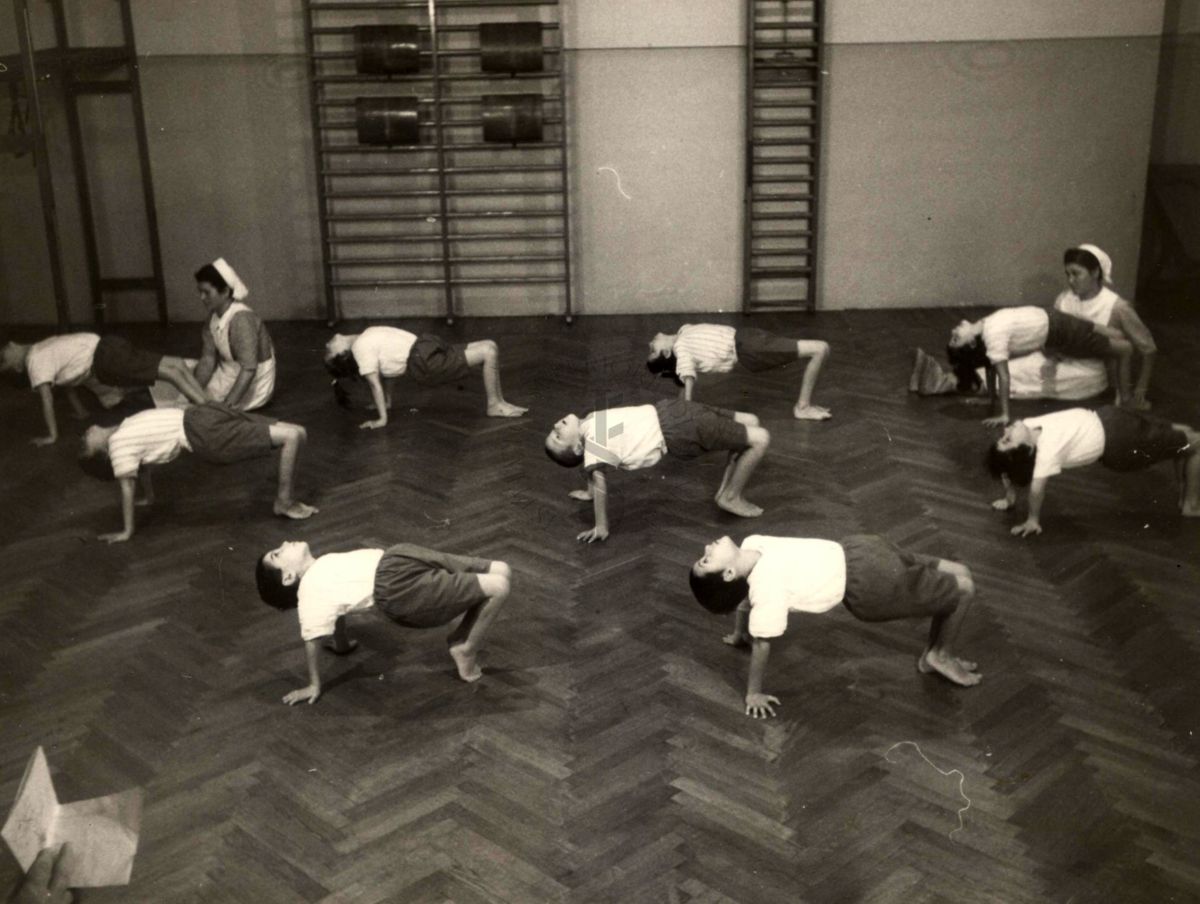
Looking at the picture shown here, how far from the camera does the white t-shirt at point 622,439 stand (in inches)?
210

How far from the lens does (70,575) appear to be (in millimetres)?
5406

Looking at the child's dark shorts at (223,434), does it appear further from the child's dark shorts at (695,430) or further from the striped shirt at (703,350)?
the striped shirt at (703,350)

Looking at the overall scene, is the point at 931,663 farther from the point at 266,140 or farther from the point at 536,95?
the point at 266,140

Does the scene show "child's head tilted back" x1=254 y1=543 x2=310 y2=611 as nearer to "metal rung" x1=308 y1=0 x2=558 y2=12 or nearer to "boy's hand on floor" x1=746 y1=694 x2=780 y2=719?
"boy's hand on floor" x1=746 y1=694 x2=780 y2=719

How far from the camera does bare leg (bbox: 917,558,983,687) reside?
430cm

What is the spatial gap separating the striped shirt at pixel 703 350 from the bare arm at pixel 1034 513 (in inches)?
66.8

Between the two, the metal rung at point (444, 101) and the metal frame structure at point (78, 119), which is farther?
the metal rung at point (444, 101)

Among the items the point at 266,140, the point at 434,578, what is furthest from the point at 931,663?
the point at 266,140

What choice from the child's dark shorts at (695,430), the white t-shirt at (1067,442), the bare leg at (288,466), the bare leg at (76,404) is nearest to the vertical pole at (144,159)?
the bare leg at (76,404)

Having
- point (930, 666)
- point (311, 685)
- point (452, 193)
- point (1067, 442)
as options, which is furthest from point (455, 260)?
point (930, 666)

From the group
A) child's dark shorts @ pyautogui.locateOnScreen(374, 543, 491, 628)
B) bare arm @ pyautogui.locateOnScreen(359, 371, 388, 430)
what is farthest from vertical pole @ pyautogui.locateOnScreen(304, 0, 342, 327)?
child's dark shorts @ pyautogui.locateOnScreen(374, 543, 491, 628)

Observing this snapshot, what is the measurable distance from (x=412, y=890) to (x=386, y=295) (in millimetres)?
6137

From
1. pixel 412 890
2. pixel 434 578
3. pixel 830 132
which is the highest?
pixel 830 132

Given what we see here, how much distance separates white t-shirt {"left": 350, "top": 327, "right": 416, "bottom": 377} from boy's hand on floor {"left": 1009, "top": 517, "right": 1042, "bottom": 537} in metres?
3.20
